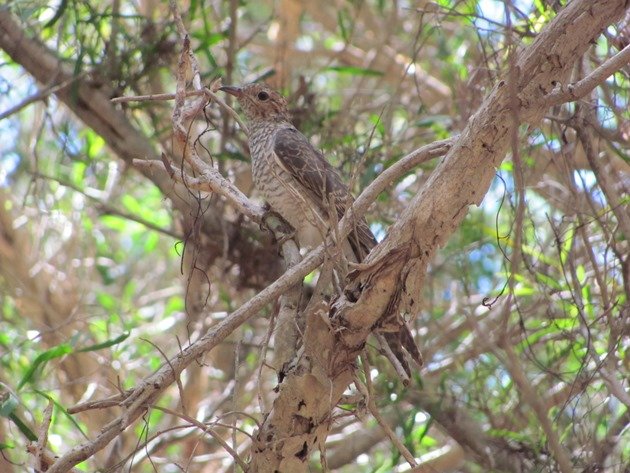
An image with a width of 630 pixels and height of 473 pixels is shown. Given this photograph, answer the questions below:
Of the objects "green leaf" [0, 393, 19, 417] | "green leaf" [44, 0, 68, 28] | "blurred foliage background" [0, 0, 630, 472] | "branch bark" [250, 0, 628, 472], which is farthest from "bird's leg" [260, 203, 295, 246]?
"green leaf" [44, 0, 68, 28]

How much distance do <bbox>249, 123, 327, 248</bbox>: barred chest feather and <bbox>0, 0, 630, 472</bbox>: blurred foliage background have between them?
232 mm

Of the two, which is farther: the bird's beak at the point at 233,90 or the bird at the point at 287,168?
the bird's beak at the point at 233,90

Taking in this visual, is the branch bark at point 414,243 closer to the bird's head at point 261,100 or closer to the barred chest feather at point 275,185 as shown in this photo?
the barred chest feather at point 275,185

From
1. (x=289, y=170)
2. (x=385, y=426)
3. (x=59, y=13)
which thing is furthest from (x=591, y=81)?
(x=59, y=13)

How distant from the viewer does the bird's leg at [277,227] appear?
3041 mm

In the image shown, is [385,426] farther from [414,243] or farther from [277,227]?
[277,227]

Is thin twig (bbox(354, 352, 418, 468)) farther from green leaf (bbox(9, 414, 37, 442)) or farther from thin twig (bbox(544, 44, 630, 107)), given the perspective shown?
green leaf (bbox(9, 414, 37, 442))

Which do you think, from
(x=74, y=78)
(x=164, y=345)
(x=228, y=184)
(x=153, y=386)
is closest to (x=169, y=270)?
(x=164, y=345)

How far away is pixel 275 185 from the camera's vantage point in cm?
375

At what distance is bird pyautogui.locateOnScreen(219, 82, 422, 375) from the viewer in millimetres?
3551

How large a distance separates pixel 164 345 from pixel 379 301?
11.3ft

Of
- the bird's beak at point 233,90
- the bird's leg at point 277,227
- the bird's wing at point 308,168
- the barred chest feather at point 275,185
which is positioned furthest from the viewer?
the bird's beak at point 233,90

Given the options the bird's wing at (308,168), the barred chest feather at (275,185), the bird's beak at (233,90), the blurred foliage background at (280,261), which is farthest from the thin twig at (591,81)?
the bird's beak at (233,90)

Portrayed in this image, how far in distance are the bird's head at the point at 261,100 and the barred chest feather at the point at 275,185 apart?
7 centimetres
